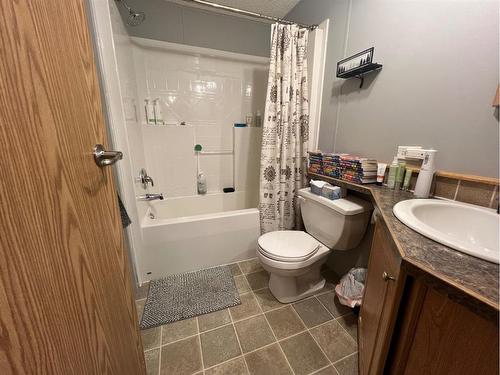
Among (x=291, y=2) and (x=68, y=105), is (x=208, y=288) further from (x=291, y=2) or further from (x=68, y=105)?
(x=291, y=2)

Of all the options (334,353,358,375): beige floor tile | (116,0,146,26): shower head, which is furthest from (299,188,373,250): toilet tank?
(116,0,146,26): shower head

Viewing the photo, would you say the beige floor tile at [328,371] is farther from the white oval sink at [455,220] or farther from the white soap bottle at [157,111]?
the white soap bottle at [157,111]

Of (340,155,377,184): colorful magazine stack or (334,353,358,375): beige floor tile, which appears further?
(340,155,377,184): colorful magazine stack

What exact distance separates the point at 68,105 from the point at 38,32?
135mm

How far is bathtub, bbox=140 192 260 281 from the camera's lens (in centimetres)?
152

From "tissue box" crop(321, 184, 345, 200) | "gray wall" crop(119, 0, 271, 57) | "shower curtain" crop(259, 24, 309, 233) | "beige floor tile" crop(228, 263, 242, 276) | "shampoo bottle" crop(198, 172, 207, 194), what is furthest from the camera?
"shampoo bottle" crop(198, 172, 207, 194)

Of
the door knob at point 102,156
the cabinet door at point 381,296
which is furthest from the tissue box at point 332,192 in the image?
the door knob at point 102,156

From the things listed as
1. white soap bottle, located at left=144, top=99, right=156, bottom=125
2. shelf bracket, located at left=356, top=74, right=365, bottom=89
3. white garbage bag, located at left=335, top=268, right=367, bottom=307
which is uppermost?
shelf bracket, located at left=356, top=74, right=365, bottom=89

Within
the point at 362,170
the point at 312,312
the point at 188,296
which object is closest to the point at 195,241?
the point at 188,296

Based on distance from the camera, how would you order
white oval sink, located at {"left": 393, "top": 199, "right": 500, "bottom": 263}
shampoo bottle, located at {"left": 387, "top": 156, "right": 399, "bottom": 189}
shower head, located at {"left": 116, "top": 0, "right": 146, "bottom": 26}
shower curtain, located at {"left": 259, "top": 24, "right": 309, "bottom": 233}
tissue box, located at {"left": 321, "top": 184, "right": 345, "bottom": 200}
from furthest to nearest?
shower curtain, located at {"left": 259, "top": 24, "right": 309, "bottom": 233} → shower head, located at {"left": 116, "top": 0, "right": 146, "bottom": 26} → tissue box, located at {"left": 321, "top": 184, "right": 345, "bottom": 200} → shampoo bottle, located at {"left": 387, "top": 156, "right": 399, "bottom": 189} → white oval sink, located at {"left": 393, "top": 199, "right": 500, "bottom": 263}

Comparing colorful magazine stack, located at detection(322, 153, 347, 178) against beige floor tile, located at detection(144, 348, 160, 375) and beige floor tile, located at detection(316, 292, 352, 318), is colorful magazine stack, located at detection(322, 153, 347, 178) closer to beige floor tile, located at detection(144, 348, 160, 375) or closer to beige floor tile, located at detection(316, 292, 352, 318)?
beige floor tile, located at detection(316, 292, 352, 318)

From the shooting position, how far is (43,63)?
0.39 meters

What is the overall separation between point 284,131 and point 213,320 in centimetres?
143

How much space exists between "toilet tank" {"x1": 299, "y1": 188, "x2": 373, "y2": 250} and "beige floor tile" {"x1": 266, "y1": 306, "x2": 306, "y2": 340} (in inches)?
20.0
